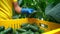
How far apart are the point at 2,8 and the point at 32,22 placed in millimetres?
402

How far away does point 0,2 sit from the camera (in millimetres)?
1723

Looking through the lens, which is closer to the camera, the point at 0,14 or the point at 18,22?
the point at 18,22

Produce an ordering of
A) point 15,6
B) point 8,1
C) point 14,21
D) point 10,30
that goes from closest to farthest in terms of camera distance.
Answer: point 10,30 < point 14,21 < point 8,1 < point 15,6

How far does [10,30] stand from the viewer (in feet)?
3.83

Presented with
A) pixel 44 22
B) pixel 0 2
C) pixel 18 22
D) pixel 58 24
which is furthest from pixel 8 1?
pixel 58 24

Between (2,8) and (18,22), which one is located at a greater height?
(2,8)

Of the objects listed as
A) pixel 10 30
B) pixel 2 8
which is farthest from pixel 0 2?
pixel 10 30

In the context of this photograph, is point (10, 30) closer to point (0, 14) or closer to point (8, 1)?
point (0, 14)

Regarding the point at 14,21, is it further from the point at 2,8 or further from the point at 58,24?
the point at 58,24

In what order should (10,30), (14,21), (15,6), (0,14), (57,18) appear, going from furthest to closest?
(15,6) → (0,14) → (14,21) → (10,30) → (57,18)

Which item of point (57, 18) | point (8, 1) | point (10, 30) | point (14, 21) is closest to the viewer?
point (57, 18)

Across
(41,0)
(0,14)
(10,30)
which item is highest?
(41,0)

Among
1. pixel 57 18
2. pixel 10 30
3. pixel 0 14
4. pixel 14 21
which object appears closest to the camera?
pixel 57 18

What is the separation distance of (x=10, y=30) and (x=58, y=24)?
33 centimetres
